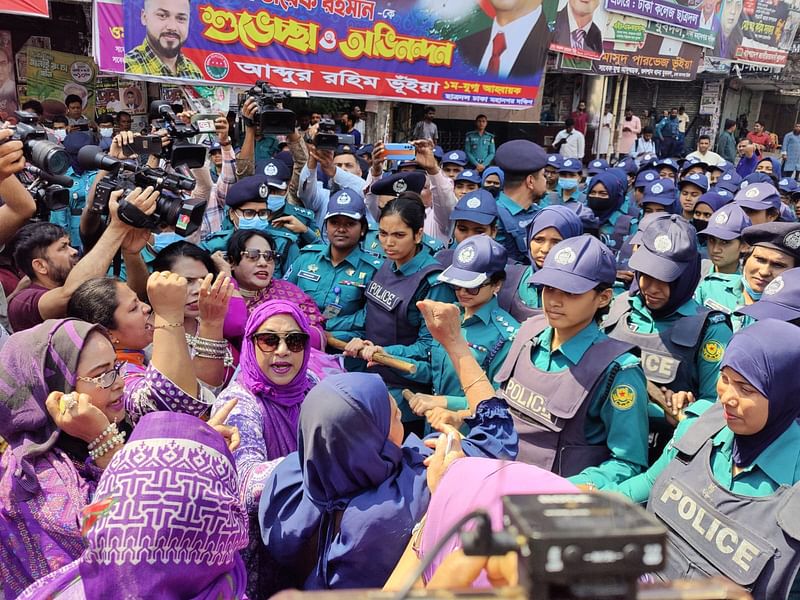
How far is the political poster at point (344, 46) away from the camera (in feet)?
25.2

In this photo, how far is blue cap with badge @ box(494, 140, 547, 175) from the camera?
4938 mm

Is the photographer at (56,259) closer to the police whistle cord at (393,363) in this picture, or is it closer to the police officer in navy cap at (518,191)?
the police whistle cord at (393,363)

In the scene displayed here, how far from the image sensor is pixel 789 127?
25.2m

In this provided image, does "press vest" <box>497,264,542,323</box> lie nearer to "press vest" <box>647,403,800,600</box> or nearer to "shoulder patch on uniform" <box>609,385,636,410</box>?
"shoulder patch on uniform" <box>609,385,636,410</box>

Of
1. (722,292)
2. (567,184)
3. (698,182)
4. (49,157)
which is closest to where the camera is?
(49,157)

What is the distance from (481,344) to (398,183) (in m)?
2.37

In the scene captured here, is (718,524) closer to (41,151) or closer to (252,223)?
(41,151)

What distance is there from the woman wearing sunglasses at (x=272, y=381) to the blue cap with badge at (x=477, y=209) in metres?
2.00

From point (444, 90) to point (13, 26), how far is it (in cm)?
631

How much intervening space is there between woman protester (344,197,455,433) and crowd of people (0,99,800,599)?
1cm

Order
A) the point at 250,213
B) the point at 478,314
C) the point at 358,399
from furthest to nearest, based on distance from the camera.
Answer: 1. the point at 250,213
2. the point at 478,314
3. the point at 358,399

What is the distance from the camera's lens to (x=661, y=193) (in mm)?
6414

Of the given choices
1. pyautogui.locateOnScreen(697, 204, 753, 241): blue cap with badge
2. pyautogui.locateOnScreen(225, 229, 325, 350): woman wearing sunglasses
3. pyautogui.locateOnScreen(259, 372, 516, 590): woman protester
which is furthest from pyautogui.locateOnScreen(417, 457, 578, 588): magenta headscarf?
pyautogui.locateOnScreen(697, 204, 753, 241): blue cap with badge

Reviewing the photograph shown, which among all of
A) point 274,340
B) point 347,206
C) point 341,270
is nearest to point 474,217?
point 347,206
